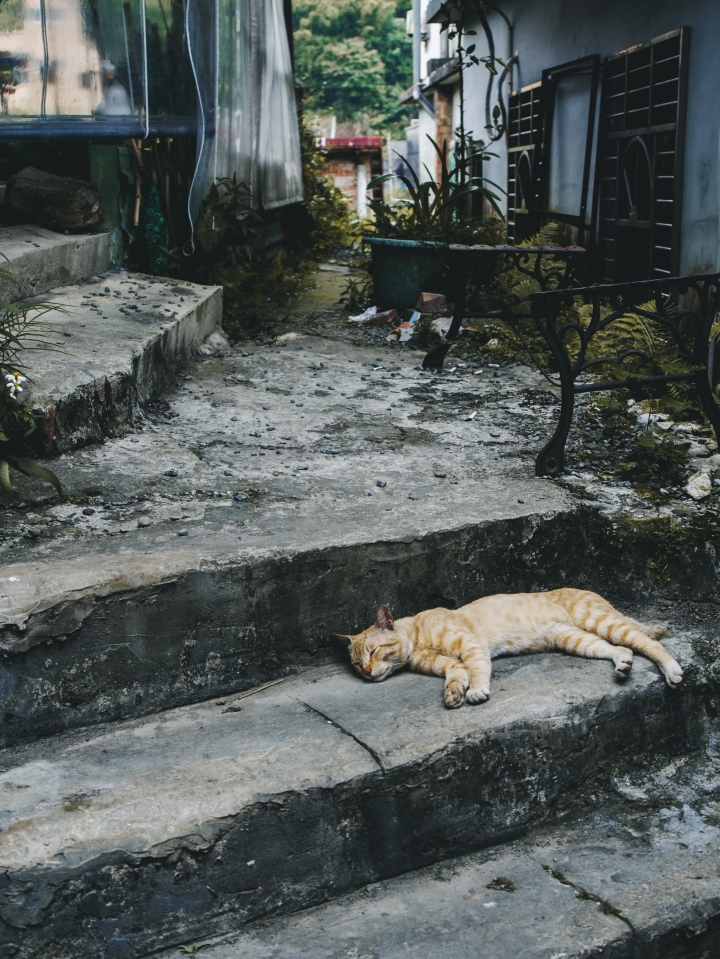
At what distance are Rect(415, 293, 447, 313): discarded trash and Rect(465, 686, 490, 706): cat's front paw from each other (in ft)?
Answer: 15.0

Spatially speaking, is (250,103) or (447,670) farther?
(250,103)

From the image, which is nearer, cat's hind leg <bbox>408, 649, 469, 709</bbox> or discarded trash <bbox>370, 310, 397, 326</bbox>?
cat's hind leg <bbox>408, 649, 469, 709</bbox>

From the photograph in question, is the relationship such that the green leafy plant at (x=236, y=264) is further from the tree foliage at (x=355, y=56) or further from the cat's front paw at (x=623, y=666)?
the tree foliage at (x=355, y=56)

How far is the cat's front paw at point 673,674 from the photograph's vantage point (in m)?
2.90

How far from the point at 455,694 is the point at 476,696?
0.24 feet

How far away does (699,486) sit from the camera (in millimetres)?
3650

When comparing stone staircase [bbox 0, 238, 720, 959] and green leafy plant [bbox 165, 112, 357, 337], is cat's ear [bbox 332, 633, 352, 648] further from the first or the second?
green leafy plant [bbox 165, 112, 357, 337]

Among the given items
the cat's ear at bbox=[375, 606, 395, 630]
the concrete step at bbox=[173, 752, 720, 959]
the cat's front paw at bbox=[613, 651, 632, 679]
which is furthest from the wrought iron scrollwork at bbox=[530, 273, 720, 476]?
the concrete step at bbox=[173, 752, 720, 959]

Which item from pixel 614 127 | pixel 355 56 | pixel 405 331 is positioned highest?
pixel 355 56

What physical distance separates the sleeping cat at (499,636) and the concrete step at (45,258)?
2.84 metres

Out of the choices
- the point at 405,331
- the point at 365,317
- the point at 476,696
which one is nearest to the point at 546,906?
the point at 476,696

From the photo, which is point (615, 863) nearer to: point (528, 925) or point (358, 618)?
point (528, 925)

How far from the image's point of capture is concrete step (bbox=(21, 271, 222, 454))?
11.9 feet

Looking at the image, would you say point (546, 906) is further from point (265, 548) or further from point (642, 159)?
point (642, 159)
